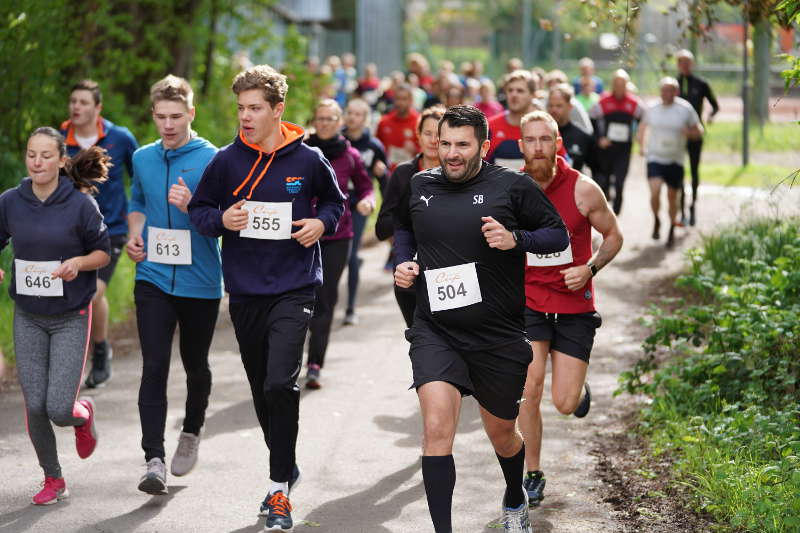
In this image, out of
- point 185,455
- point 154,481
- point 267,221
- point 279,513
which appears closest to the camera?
point 279,513

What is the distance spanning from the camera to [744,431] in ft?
23.0

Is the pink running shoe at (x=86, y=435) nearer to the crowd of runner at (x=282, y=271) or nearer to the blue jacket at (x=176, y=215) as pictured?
the crowd of runner at (x=282, y=271)

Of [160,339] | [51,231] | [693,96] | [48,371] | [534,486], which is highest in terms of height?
[693,96]

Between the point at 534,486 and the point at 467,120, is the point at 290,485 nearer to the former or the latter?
the point at 534,486

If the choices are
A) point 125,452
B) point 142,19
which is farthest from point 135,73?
point 125,452

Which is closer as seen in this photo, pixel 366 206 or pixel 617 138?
pixel 366 206

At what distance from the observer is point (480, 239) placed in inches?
216

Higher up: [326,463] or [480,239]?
[480,239]

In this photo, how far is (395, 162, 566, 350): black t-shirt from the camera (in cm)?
549

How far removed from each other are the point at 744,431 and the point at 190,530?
9.86 feet

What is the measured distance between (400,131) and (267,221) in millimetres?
7435

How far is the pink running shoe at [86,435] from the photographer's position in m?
6.70

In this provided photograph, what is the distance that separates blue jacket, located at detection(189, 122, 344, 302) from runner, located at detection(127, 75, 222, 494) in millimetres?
330

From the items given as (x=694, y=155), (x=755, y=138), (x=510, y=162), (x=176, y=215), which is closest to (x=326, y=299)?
(x=510, y=162)
